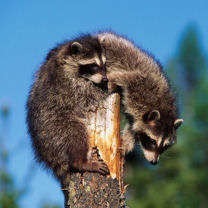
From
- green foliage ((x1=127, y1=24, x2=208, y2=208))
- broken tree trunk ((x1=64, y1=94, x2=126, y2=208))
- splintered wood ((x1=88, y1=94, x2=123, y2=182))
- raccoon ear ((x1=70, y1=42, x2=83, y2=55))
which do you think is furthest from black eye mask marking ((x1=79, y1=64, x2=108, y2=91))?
green foliage ((x1=127, y1=24, x2=208, y2=208))

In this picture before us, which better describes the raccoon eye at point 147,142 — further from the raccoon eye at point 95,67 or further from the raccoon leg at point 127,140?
the raccoon eye at point 95,67

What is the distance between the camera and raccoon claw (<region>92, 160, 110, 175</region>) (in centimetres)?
782

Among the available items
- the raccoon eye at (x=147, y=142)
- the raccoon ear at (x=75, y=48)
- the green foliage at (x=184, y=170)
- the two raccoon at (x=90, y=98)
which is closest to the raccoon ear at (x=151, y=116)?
the two raccoon at (x=90, y=98)

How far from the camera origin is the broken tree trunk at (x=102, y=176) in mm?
7625

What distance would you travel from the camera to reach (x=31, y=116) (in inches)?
348

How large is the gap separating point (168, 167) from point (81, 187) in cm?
3003

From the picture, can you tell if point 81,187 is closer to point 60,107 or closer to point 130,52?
point 60,107

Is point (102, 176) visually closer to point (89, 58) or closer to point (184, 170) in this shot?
point (89, 58)

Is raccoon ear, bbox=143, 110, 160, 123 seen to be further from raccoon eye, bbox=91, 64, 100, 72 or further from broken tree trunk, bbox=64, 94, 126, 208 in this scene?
broken tree trunk, bbox=64, 94, 126, 208

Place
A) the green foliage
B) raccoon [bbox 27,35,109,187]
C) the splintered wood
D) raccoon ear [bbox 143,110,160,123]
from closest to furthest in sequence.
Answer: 1. the splintered wood
2. raccoon [bbox 27,35,109,187]
3. raccoon ear [bbox 143,110,160,123]
4. the green foliage

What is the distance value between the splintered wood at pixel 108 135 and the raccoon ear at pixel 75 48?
1.21 meters

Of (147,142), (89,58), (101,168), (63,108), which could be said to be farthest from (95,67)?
(101,168)

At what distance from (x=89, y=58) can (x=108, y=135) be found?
162 centimetres

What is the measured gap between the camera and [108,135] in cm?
816
